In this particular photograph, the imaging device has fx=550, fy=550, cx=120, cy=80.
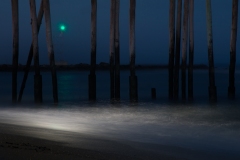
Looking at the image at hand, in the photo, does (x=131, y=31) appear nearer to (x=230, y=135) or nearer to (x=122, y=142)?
(x=230, y=135)

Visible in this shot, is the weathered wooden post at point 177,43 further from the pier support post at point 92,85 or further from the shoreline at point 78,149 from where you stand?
the shoreline at point 78,149

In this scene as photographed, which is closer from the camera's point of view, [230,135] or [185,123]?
[230,135]

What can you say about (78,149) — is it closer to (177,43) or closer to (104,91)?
(177,43)

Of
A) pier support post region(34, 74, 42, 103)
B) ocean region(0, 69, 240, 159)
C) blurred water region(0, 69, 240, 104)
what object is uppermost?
pier support post region(34, 74, 42, 103)

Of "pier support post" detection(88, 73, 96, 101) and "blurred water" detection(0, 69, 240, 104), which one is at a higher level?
"pier support post" detection(88, 73, 96, 101)

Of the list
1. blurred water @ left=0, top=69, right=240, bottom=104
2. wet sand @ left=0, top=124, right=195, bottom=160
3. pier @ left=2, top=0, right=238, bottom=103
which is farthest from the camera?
blurred water @ left=0, top=69, right=240, bottom=104

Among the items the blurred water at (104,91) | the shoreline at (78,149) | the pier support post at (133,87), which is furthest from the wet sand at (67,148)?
the blurred water at (104,91)

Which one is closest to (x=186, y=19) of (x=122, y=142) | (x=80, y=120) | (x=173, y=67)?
(x=173, y=67)

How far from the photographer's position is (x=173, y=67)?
14.1m

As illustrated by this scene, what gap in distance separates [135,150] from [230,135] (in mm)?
2671

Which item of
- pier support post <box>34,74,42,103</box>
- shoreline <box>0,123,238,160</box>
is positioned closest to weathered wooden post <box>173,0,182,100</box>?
pier support post <box>34,74,42,103</box>

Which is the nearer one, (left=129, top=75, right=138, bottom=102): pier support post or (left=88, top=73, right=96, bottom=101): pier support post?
(left=129, top=75, right=138, bottom=102): pier support post

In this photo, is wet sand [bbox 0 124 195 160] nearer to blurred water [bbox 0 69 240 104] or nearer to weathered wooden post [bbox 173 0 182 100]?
weathered wooden post [bbox 173 0 182 100]

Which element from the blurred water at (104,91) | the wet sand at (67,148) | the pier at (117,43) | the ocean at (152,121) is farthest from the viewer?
the blurred water at (104,91)
